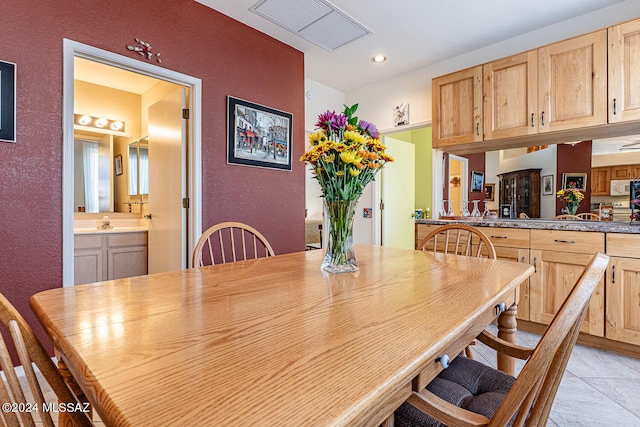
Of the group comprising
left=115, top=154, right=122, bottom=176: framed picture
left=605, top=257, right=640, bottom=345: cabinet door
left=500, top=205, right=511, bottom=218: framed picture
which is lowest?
left=605, top=257, right=640, bottom=345: cabinet door

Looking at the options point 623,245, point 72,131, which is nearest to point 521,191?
point 623,245

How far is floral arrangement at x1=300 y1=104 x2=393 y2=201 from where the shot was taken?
1115 mm

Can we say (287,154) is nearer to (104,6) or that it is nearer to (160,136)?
(160,136)

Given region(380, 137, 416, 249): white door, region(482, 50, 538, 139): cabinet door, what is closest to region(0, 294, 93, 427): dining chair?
region(482, 50, 538, 139): cabinet door

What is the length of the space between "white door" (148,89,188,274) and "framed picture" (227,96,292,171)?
0.39 meters

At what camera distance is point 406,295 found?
91cm

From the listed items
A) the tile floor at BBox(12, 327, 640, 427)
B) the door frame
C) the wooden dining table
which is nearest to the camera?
the wooden dining table

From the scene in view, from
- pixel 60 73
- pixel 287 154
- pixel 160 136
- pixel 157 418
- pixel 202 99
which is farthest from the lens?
pixel 287 154

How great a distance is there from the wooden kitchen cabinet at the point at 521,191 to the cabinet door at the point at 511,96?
1.91 feet

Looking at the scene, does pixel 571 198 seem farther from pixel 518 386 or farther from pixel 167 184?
pixel 167 184

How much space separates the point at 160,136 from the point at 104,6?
109 centimetres

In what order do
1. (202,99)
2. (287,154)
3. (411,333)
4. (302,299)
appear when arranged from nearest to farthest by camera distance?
1. (411,333)
2. (302,299)
3. (202,99)
4. (287,154)

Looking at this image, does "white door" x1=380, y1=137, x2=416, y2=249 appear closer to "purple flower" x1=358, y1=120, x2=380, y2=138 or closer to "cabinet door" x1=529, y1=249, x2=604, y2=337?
"cabinet door" x1=529, y1=249, x2=604, y2=337

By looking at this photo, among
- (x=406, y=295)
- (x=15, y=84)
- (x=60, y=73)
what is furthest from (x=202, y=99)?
(x=406, y=295)
